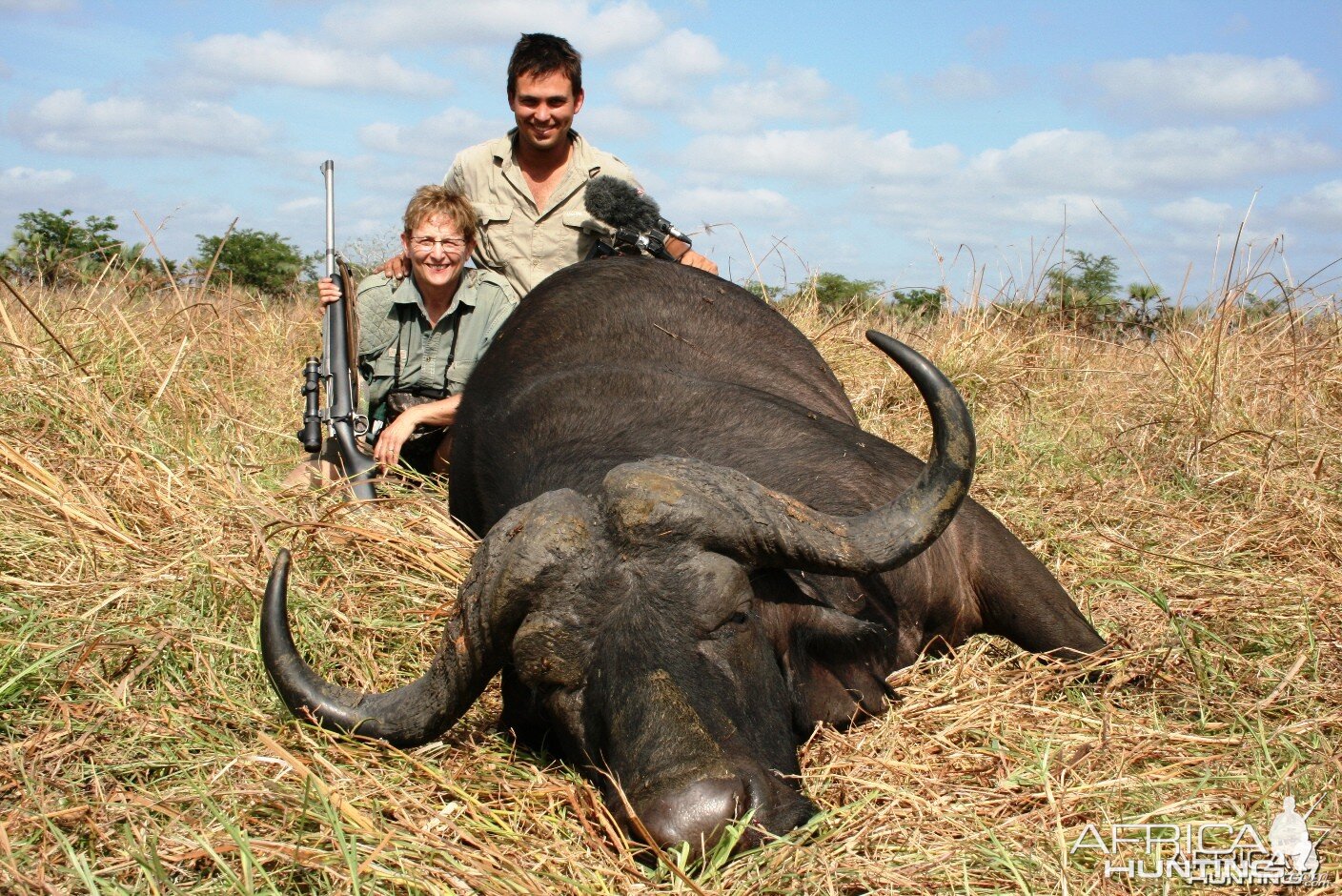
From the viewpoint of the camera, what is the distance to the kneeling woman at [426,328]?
21.3ft

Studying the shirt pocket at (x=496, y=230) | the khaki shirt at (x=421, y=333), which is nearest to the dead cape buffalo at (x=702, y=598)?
the khaki shirt at (x=421, y=333)

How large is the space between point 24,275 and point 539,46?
6.94 meters

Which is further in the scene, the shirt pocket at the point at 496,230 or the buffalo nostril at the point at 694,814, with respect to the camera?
the shirt pocket at the point at 496,230

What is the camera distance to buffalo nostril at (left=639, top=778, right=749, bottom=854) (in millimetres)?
2572

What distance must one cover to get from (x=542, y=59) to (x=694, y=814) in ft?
18.1

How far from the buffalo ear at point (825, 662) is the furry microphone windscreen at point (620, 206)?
3742 millimetres

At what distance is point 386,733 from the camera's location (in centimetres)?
312

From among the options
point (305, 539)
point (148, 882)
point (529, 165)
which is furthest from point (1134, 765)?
point (529, 165)

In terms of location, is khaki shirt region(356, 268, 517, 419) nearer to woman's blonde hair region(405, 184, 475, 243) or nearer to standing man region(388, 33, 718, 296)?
woman's blonde hair region(405, 184, 475, 243)

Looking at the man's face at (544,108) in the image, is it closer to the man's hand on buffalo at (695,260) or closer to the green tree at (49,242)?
the man's hand on buffalo at (695,260)

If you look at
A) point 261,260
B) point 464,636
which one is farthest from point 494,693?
point 261,260

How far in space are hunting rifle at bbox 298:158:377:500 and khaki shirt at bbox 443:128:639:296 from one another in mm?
997

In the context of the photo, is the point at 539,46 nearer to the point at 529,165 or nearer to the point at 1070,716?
the point at 529,165

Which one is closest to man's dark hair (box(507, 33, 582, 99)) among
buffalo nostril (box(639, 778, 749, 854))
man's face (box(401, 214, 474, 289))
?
man's face (box(401, 214, 474, 289))
